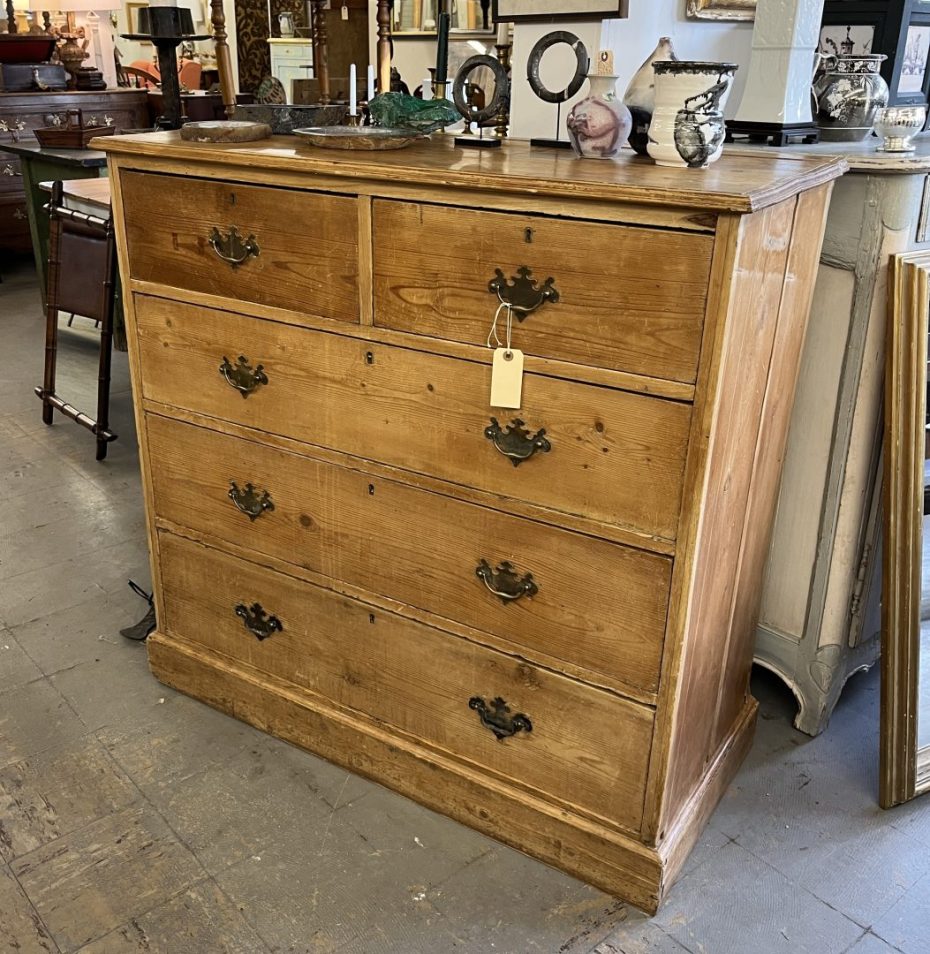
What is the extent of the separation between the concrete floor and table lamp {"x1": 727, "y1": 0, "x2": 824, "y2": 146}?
1.26 m

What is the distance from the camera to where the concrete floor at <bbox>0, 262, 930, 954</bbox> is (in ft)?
5.24

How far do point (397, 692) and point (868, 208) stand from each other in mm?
1266

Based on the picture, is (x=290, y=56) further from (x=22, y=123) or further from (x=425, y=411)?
(x=425, y=411)

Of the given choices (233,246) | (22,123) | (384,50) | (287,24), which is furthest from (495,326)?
(287,24)

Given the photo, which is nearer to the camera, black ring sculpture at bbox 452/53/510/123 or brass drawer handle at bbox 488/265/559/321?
brass drawer handle at bbox 488/265/559/321

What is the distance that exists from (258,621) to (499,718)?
0.59m

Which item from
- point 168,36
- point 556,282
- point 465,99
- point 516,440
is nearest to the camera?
point 556,282

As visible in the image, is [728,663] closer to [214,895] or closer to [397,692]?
[397,692]

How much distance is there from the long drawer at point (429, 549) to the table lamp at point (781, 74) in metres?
1.02

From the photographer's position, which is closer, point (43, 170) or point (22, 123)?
point (43, 170)

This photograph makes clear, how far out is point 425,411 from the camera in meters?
1.58

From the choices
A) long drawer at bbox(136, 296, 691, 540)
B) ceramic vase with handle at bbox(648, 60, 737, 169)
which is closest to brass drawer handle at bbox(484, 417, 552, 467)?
long drawer at bbox(136, 296, 691, 540)

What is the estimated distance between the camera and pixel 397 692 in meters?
1.85

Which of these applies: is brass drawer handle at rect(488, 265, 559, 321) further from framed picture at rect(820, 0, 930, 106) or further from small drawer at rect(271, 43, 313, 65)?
small drawer at rect(271, 43, 313, 65)
